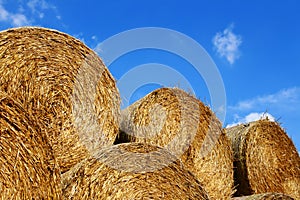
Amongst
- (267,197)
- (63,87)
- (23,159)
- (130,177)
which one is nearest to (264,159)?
(267,197)

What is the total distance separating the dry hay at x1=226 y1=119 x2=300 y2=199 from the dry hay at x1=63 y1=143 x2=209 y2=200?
5.22 feet

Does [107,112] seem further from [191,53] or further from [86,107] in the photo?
[191,53]

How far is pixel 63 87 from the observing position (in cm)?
414

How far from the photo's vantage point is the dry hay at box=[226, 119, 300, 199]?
17.6 feet

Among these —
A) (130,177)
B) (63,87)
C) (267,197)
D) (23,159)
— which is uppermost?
(63,87)

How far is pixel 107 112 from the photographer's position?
4.35 meters

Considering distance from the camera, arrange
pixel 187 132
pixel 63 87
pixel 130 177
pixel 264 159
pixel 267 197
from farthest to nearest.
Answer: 1. pixel 264 159
2. pixel 187 132
3. pixel 267 197
4. pixel 63 87
5. pixel 130 177

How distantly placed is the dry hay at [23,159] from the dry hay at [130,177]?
30cm

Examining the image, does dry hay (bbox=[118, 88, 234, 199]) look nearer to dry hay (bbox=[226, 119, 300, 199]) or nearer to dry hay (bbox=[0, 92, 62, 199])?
dry hay (bbox=[226, 119, 300, 199])

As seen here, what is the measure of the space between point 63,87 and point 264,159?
8.78 feet

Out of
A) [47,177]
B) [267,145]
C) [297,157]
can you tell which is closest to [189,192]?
[47,177]

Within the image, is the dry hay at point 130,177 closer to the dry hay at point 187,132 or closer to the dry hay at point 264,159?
the dry hay at point 187,132

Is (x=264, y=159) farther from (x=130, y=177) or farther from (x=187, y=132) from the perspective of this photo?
(x=130, y=177)

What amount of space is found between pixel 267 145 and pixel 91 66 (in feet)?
8.16
